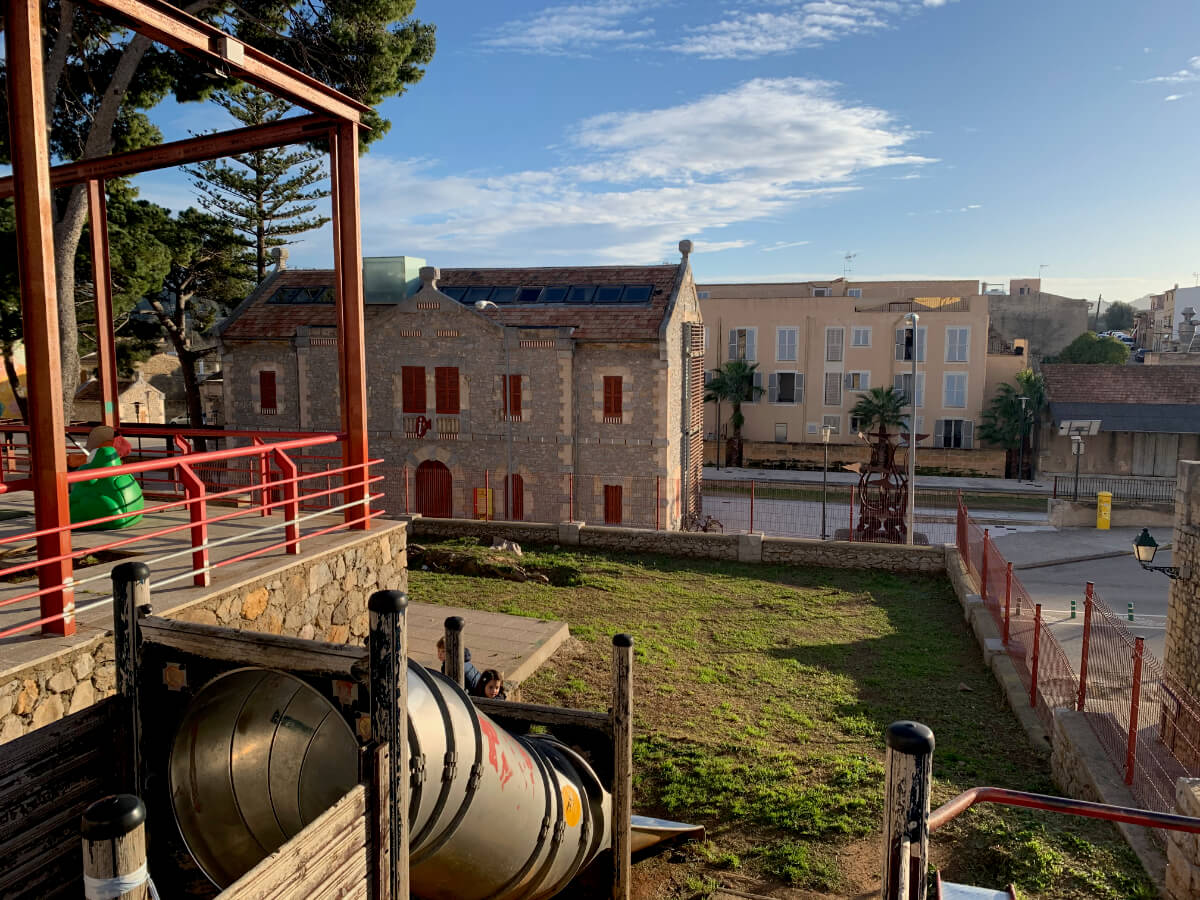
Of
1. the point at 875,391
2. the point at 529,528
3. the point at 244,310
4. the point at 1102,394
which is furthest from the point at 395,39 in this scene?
the point at 1102,394

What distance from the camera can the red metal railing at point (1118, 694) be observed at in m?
7.47

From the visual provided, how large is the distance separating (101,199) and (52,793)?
382 inches

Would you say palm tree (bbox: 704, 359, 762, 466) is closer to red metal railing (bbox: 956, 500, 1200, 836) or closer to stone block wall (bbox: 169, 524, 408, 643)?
red metal railing (bbox: 956, 500, 1200, 836)

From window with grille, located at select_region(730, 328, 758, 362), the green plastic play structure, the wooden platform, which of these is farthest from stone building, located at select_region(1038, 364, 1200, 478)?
the green plastic play structure

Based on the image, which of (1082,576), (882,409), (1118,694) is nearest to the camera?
(1118,694)

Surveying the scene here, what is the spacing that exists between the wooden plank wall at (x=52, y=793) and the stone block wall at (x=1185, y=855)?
249 inches

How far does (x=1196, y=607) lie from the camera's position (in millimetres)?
10281

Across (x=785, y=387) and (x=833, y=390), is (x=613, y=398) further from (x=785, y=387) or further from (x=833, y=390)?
(x=833, y=390)

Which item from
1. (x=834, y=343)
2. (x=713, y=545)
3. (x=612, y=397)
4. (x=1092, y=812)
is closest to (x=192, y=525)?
(x=1092, y=812)

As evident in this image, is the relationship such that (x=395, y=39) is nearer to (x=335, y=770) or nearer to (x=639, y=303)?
(x=639, y=303)

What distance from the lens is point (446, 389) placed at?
26.4 meters

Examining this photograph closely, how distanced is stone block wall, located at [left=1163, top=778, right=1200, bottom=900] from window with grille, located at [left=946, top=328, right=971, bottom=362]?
39.3m

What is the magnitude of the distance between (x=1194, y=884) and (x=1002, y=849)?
136cm

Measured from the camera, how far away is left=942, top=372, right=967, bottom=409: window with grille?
138 feet
